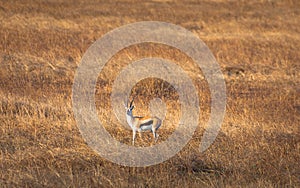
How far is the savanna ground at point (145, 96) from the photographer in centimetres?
770

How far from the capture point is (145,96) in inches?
520

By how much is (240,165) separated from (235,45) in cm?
1313

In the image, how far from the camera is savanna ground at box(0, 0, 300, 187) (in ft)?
25.2

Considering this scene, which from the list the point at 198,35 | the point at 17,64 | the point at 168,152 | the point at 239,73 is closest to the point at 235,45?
the point at 198,35

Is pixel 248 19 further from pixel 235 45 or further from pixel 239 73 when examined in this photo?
pixel 239 73

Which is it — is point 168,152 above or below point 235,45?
below

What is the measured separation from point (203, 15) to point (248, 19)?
2303 mm

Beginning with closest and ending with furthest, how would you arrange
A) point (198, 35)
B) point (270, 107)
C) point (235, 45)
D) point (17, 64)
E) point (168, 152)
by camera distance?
point (168, 152)
point (270, 107)
point (17, 64)
point (235, 45)
point (198, 35)

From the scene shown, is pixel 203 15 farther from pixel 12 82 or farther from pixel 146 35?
pixel 12 82

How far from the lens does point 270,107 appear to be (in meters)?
12.7

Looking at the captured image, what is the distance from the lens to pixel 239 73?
1686 cm

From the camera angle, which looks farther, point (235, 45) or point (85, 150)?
point (235, 45)

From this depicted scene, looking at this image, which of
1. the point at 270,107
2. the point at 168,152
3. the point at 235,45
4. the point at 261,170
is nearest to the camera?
the point at 261,170

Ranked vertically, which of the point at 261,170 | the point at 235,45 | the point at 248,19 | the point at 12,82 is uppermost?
the point at 248,19
